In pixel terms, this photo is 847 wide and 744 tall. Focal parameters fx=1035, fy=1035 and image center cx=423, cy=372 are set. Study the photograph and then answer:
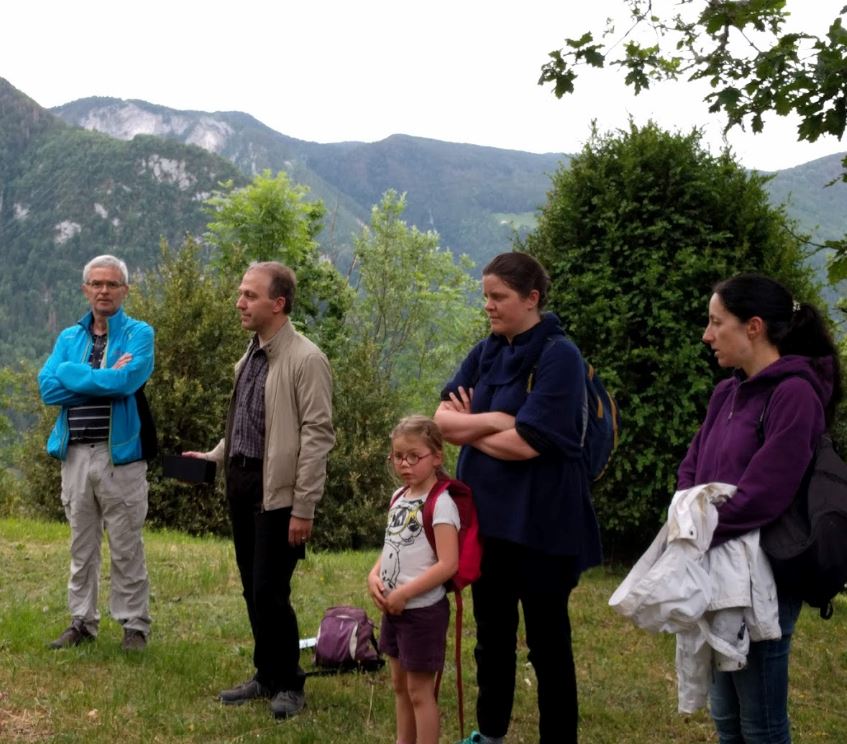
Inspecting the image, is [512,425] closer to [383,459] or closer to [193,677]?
[193,677]

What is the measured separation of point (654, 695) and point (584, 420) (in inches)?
109

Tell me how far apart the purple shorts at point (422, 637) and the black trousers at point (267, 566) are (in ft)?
3.87

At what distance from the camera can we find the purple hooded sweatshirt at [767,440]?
11.5ft

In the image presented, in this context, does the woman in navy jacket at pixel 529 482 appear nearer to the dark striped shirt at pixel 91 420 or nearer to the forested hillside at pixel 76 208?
the dark striped shirt at pixel 91 420

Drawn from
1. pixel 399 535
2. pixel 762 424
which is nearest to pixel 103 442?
pixel 399 535

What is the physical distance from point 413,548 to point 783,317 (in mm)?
1737

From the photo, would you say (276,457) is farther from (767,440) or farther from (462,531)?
(767,440)

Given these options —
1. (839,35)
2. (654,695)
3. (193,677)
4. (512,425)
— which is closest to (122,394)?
(193,677)

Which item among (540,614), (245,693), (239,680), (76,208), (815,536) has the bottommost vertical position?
(239,680)

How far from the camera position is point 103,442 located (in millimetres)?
6375

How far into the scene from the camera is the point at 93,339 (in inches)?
257

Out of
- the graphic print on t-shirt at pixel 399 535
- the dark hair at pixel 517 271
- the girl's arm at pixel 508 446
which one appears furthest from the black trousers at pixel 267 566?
the dark hair at pixel 517 271

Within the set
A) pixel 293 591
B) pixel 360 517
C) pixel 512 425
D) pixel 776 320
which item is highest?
pixel 776 320

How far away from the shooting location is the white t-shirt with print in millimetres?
4277
